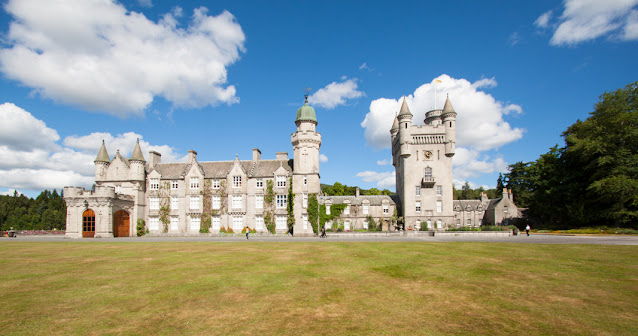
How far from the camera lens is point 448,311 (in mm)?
9703

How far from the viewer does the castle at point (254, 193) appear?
47753mm

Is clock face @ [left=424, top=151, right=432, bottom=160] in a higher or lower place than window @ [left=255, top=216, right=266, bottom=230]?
higher

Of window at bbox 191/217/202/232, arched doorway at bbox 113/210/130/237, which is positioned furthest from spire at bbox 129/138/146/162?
window at bbox 191/217/202/232

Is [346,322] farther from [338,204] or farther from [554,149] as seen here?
[554,149]

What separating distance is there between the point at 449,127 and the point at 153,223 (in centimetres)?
5081

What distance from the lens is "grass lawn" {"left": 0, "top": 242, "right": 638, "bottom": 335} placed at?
8.54 meters

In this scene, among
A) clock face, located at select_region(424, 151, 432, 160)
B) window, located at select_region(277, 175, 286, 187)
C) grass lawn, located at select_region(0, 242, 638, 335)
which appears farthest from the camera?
clock face, located at select_region(424, 151, 432, 160)

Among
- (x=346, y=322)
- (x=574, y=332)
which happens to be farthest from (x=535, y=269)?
(x=346, y=322)

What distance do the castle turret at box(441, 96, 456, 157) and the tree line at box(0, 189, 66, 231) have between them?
9507cm

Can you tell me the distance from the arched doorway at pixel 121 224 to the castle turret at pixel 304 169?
82.8ft

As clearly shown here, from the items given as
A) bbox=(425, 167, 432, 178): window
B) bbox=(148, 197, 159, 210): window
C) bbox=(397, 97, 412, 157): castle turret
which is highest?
bbox=(397, 97, 412, 157): castle turret

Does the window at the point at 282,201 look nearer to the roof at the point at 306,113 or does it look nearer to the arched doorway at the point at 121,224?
the roof at the point at 306,113

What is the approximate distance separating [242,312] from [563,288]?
1176cm

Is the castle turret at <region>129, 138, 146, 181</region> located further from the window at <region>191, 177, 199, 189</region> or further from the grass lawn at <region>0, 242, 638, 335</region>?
the grass lawn at <region>0, 242, 638, 335</region>
